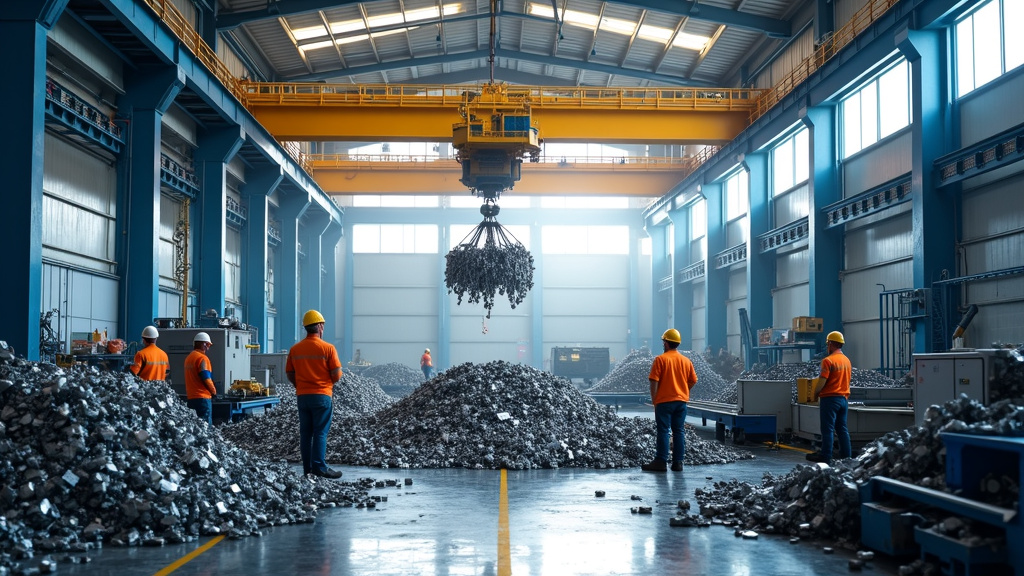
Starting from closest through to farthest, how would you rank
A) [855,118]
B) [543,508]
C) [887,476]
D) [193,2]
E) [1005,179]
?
[887,476] < [543,508] < [1005,179] < [855,118] < [193,2]

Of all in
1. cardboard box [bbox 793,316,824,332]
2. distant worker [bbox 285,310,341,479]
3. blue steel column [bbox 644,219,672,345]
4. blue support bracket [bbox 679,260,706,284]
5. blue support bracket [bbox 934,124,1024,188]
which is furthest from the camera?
blue steel column [bbox 644,219,672,345]

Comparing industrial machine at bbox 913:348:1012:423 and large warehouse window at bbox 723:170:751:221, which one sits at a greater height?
large warehouse window at bbox 723:170:751:221

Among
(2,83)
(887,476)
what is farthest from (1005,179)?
(2,83)

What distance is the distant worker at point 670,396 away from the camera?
9.38 m

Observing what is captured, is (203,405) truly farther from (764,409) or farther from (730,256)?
(730,256)

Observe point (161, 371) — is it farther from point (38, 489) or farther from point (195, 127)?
point (195, 127)

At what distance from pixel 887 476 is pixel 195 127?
18746 millimetres

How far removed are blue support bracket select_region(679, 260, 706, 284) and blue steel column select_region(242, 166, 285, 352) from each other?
14.6 meters

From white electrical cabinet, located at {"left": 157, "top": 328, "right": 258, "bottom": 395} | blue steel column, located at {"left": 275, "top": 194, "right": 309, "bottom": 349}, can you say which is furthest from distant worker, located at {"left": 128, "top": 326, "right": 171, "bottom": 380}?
blue steel column, located at {"left": 275, "top": 194, "right": 309, "bottom": 349}

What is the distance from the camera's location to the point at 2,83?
11570 millimetres

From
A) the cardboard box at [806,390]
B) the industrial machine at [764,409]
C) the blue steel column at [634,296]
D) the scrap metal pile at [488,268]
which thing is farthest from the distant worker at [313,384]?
the blue steel column at [634,296]

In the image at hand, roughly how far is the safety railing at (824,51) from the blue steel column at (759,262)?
7.20ft

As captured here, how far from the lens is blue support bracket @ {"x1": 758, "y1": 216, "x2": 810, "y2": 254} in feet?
69.2

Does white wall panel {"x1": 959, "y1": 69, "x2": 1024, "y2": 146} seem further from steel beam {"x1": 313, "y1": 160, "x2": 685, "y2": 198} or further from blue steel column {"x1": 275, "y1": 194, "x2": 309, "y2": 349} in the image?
blue steel column {"x1": 275, "y1": 194, "x2": 309, "y2": 349}
